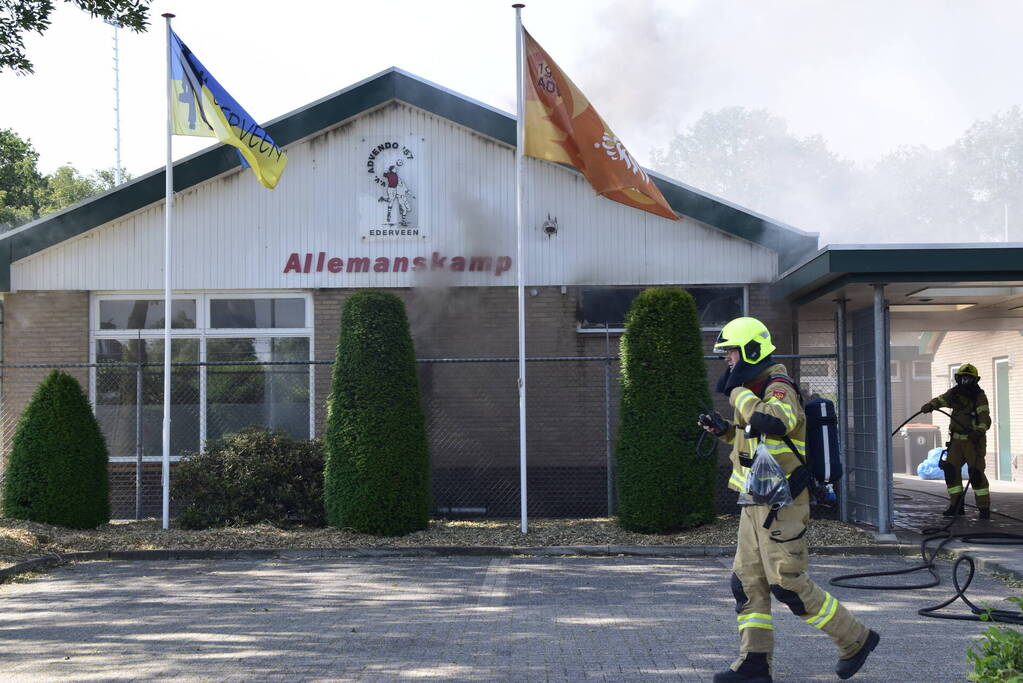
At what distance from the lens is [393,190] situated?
14.1m

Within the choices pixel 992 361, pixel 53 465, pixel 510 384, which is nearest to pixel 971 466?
pixel 510 384

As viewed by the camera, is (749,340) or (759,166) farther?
(759,166)

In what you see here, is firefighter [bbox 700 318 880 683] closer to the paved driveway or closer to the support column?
the paved driveway

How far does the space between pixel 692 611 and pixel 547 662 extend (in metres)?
2.08

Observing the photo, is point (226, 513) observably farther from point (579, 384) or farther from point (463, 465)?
point (579, 384)

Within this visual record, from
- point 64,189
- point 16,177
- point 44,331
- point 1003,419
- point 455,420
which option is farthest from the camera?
point 64,189

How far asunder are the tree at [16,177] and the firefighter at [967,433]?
78.5 ft

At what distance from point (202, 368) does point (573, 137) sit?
5973mm

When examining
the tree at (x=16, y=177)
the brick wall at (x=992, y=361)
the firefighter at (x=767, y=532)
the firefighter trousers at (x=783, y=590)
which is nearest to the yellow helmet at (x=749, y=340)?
the firefighter at (x=767, y=532)

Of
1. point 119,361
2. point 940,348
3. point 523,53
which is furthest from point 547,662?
point 940,348

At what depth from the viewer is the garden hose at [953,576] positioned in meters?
6.92

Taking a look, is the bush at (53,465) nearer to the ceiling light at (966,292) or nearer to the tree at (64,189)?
the ceiling light at (966,292)

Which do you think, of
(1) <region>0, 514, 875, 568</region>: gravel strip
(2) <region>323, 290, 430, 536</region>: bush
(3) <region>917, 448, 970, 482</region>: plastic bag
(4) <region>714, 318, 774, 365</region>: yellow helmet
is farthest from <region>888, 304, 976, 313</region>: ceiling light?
(4) <region>714, 318, 774, 365</region>: yellow helmet

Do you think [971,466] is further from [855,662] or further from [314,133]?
[314,133]
